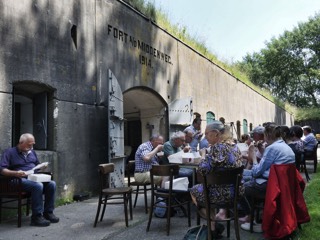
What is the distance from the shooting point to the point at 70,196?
22.6ft

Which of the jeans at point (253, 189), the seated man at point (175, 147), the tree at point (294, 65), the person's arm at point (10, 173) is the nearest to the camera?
the jeans at point (253, 189)

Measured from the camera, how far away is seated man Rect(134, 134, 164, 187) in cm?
580

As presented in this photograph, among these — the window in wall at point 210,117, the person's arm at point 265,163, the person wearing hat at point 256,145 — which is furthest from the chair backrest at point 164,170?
the window in wall at point 210,117

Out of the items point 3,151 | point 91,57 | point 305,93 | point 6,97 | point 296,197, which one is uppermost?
point 305,93

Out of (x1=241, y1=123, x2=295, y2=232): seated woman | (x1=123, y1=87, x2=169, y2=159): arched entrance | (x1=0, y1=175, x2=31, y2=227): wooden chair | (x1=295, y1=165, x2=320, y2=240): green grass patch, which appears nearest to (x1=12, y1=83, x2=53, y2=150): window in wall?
(x1=0, y1=175, x2=31, y2=227): wooden chair

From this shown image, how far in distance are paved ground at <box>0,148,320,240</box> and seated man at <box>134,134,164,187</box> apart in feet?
1.91

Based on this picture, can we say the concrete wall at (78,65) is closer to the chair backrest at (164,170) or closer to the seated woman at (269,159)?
the chair backrest at (164,170)

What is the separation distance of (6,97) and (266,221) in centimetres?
427

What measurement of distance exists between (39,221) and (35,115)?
244cm

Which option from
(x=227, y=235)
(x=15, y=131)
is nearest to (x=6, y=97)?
(x=15, y=131)

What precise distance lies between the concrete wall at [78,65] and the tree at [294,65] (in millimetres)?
28389

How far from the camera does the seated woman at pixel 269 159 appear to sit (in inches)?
162

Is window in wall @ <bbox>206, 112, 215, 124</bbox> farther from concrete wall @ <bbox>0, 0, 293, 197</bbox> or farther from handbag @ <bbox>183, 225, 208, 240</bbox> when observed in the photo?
handbag @ <bbox>183, 225, 208, 240</bbox>

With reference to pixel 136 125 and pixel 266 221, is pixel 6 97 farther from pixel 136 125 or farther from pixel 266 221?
pixel 136 125
